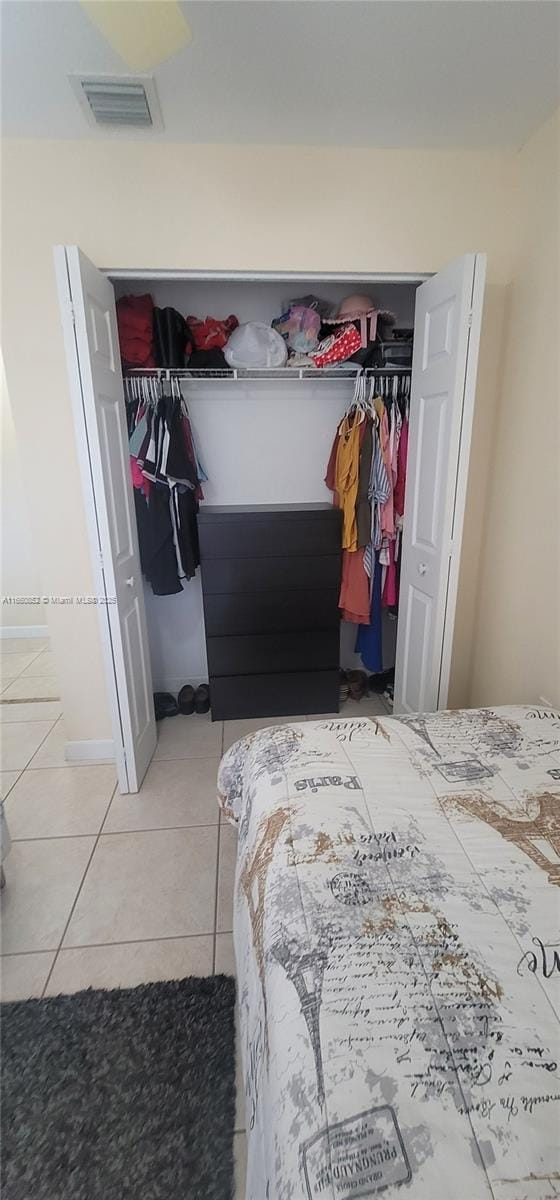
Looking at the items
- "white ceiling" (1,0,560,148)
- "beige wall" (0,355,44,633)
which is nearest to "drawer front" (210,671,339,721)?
"beige wall" (0,355,44,633)

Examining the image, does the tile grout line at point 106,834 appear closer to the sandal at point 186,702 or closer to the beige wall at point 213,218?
the sandal at point 186,702

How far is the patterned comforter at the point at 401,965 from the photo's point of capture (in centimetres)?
60

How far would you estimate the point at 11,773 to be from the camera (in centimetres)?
239

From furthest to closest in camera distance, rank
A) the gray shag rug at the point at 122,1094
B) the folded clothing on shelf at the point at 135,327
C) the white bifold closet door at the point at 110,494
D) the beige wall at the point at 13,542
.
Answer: the beige wall at the point at 13,542 < the folded clothing on shelf at the point at 135,327 < the white bifold closet door at the point at 110,494 < the gray shag rug at the point at 122,1094

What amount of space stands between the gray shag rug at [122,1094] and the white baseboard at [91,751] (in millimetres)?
1166

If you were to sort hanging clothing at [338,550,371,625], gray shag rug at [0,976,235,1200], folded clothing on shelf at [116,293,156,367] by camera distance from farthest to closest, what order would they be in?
1. hanging clothing at [338,550,371,625]
2. folded clothing on shelf at [116,293,156,367]
3. gray shag rug at [0,976,235,1200]

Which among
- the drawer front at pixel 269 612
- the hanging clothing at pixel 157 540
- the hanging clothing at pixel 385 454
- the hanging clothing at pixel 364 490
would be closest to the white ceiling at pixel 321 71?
the hanging clothing at pixel 385 454

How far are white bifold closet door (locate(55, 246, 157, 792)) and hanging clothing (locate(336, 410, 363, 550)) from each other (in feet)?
3.28

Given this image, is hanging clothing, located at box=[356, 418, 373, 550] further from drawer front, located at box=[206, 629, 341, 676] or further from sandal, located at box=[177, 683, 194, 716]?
sandal, located at box=[177, 683, 194, 716]

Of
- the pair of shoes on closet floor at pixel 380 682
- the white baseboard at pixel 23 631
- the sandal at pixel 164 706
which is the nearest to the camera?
the sandal at pixel 164 706

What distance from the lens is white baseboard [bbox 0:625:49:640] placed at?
157 inches

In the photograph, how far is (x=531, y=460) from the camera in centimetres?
191

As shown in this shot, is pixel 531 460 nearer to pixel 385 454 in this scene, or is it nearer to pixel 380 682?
pixel 385 454

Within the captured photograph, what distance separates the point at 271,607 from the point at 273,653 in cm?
25
